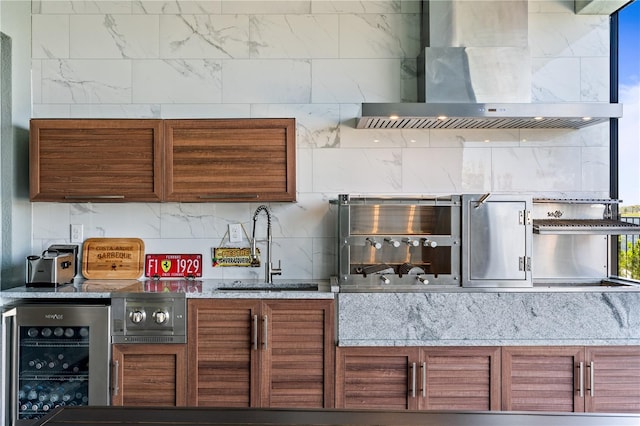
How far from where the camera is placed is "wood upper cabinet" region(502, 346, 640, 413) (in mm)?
2580

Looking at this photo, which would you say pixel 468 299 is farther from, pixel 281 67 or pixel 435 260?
pixel 281 67

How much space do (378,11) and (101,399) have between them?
9.58ft

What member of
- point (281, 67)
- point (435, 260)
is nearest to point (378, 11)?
point (281, 67)

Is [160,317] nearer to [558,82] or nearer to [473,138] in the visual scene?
[473,138]

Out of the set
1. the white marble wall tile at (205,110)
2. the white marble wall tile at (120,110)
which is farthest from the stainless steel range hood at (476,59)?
the white marble wall tile at (120,110)

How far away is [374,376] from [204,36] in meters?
2.43

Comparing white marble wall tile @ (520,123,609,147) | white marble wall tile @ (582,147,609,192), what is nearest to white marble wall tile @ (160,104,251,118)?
white marble wall tile @ (520,123,609,147)

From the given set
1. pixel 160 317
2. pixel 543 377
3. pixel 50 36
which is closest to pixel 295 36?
pixel 50 36

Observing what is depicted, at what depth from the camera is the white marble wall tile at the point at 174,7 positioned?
3.18 metres

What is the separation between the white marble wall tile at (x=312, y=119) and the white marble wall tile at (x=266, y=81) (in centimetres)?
5

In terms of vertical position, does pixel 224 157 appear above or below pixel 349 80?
below

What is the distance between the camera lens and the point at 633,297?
8.58 ft

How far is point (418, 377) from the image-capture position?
2.57m

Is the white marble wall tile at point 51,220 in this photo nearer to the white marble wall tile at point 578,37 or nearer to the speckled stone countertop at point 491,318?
the speckled stone countertop at point 491,318
